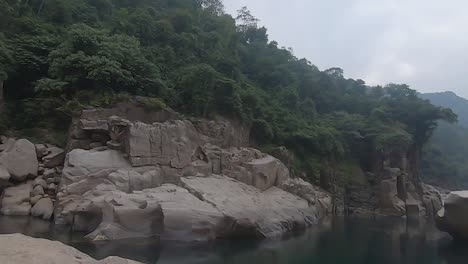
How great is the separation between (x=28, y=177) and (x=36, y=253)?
11.1 metres

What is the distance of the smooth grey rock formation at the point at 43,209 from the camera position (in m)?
16.8

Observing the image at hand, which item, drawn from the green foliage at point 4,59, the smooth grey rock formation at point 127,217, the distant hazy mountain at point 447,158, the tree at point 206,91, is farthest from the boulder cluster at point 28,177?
the distant hazy mountain at point 447,158

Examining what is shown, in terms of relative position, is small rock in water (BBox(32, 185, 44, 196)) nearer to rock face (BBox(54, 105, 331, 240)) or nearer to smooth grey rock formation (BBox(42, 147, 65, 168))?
smooth grey rock formation (BBox(42, 147, 65, 168))

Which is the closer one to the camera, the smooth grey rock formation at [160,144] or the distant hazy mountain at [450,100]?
the smooth grey rock formation at [160,144]

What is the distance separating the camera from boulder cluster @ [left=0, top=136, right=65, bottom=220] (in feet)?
55.5

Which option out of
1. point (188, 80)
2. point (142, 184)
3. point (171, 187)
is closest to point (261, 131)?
point (188, 80)

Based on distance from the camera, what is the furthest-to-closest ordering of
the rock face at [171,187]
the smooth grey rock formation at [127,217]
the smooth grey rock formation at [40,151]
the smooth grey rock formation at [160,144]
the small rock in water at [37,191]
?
1. the smooth grey rock formation at [40,151]
2. the smooth grey rock formation at [160,144]
3. the small rock in water at [37,191]
4. the rock face at [171,187]
5. the smooth grey rock formation at [127,217]

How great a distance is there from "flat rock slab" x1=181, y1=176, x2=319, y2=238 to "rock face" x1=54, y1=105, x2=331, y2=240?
0.16 feet

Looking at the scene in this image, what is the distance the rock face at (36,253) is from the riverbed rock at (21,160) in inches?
363

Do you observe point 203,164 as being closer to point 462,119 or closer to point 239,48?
point 239,48

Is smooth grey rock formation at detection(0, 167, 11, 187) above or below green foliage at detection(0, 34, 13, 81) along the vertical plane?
below

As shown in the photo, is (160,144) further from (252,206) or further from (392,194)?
(392,194)

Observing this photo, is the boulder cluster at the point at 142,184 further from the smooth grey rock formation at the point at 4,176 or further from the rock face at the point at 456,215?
the rock face at the point at 456,215

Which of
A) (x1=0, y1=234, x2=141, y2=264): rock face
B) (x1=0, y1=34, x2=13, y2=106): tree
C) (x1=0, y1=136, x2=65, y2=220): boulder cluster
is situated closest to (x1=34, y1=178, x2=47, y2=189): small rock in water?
(x1=0, y1=136, x2=65, y2=220): boulder cluster
